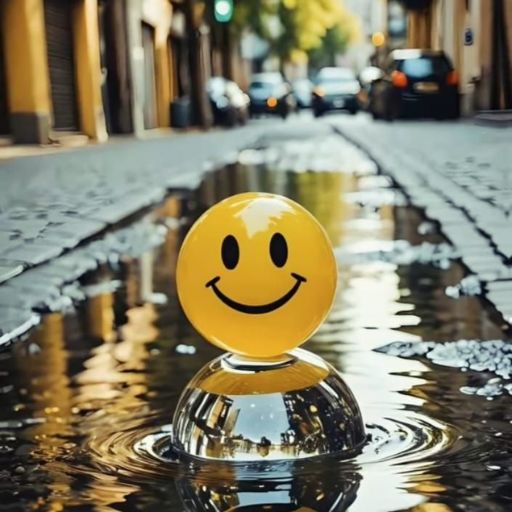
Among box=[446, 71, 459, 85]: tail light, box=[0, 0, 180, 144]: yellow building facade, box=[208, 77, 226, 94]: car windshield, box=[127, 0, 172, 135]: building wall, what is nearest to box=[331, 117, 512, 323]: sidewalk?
box=[0, 0, 180, 144]: yellow building facade

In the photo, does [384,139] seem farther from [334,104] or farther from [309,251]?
[334,104]

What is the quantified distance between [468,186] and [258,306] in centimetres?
804

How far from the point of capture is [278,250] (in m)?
2.97

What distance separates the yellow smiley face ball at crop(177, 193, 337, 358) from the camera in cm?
296

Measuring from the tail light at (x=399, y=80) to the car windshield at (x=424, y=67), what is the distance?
135mm

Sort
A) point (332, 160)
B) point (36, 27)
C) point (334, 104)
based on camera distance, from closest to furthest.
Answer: point (332, 160), point (36, 27), point (334, 104)

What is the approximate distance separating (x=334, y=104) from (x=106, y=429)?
142ft

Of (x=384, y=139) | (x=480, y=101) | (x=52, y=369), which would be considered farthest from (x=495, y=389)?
(x=480, y=101)

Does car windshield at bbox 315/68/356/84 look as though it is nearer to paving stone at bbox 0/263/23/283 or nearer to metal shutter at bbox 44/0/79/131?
metal shutter at bbox 44/0/79/131

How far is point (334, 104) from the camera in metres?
46.2

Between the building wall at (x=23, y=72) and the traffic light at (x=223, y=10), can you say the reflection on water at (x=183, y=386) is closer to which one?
the building wall at (x=23, y=72)

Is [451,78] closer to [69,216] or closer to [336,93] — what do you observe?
[336,93]

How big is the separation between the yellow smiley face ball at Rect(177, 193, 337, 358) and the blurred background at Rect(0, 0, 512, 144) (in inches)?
725


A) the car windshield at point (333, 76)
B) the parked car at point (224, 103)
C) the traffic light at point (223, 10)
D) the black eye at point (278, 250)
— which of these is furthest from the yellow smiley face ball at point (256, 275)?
the car windshield at point (333, 76)
